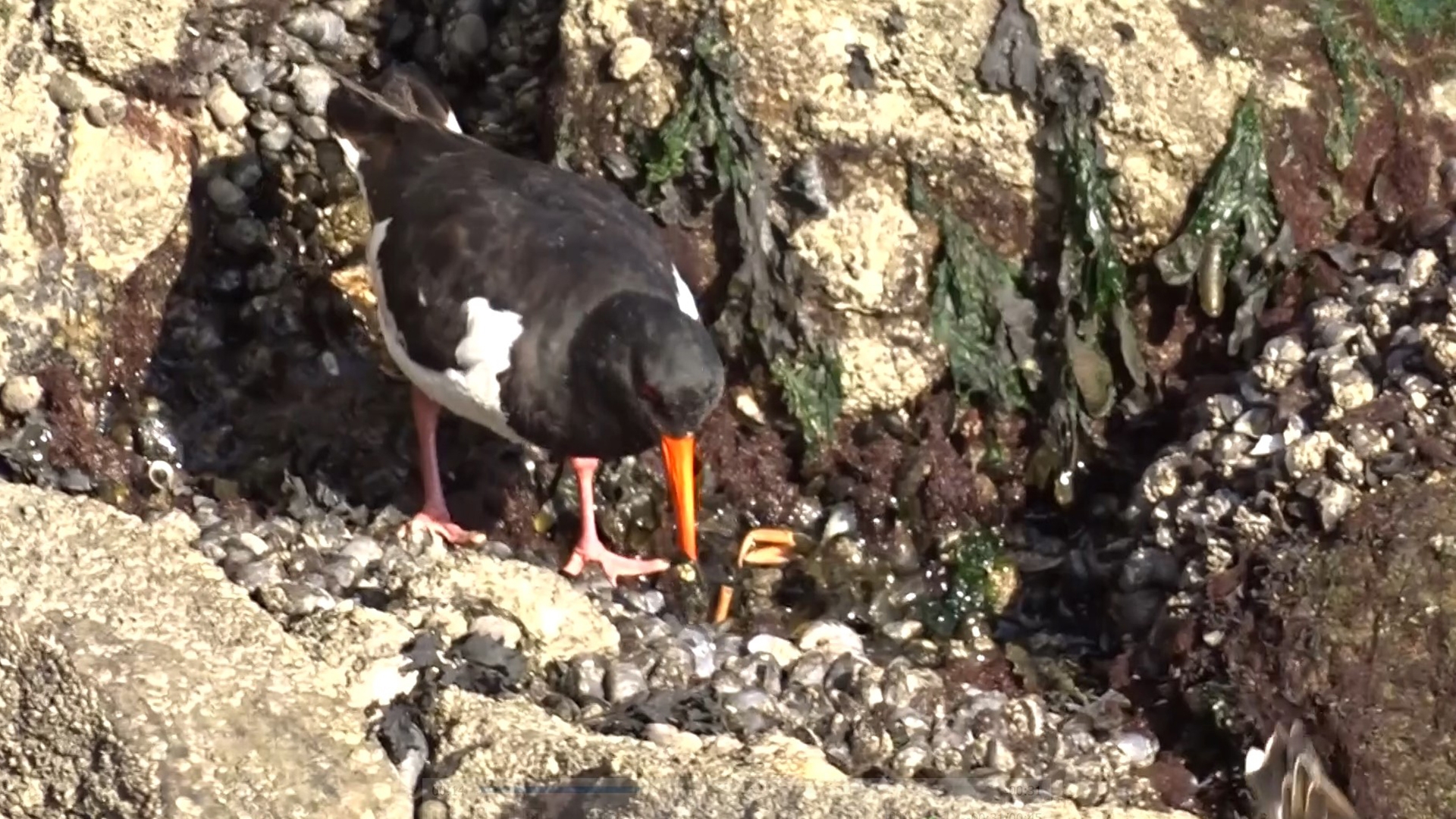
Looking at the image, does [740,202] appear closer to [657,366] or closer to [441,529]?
[657,366]

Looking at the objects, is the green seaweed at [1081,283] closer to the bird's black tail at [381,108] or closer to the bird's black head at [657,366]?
the bird's black head at [657,366]

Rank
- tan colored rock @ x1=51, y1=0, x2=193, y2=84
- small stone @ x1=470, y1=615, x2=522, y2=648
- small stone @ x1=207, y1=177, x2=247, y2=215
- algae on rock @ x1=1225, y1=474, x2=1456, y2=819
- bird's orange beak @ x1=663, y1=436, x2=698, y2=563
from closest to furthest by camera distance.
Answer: algae on rock @ x1=1225, y1=474, x2=1456, y2=819
small stone @ x1=470, y1=615, x2=522, y2=648
bird's orange beak @ x1=663, y1=436, x2=698, y2=563
tan colored rock @ x1=51, y1=0, x2=193, y2=84
small stone @ x1=207, y1=177, x2=247, y2=215

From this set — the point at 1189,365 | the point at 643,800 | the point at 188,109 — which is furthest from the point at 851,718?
the point at 188,109

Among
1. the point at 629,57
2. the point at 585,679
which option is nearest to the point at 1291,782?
the point at 585,679

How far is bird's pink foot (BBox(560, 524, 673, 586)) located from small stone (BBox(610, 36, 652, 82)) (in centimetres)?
126

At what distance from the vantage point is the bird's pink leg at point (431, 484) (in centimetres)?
548

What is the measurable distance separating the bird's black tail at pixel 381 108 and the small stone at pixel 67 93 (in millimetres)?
751

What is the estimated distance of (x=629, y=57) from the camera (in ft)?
18.6

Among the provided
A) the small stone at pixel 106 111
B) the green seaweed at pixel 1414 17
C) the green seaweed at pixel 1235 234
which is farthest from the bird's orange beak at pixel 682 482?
the green seaweed at pixel 1414 17

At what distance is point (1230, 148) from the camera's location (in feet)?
18.5

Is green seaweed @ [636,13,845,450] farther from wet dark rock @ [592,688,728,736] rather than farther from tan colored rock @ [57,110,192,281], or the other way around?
tan colored rock @ [57,110,192,281]

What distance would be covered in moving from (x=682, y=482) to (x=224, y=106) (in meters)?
2.12

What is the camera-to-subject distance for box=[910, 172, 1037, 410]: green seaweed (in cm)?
571

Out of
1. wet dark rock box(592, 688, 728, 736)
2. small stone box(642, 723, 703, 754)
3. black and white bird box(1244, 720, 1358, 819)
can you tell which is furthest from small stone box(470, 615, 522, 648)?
black and white bird box(1244, 720, 1358, 819)
